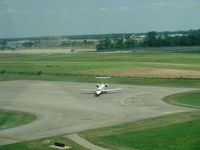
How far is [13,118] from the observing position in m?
56.8

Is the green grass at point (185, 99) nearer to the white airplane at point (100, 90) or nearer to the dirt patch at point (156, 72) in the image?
the white airplane at point (100, 90)

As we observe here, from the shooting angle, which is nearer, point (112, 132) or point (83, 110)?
point (112, 132)

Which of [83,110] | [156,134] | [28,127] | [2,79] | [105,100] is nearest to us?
[156,134]

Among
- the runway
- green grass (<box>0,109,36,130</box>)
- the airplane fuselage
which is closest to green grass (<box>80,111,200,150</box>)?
the runway

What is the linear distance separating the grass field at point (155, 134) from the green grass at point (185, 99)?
8464 mm

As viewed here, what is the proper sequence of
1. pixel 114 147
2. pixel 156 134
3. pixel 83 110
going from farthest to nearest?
pixel 83 110
pixel 156 134
pixel 114 147

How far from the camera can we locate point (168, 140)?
42.0 metres

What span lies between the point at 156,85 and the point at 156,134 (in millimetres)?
44219

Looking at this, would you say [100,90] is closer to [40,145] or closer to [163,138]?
[163,138]

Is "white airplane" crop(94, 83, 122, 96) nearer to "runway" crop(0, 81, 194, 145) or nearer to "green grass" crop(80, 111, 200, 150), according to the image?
"runway" crop(0, 81, 194, 145)

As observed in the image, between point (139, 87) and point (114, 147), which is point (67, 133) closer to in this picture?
point (114, 147)

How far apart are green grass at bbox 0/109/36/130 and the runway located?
1.49 meters

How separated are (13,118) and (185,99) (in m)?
30.1

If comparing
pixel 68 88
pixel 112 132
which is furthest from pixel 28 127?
pixel 68 88
